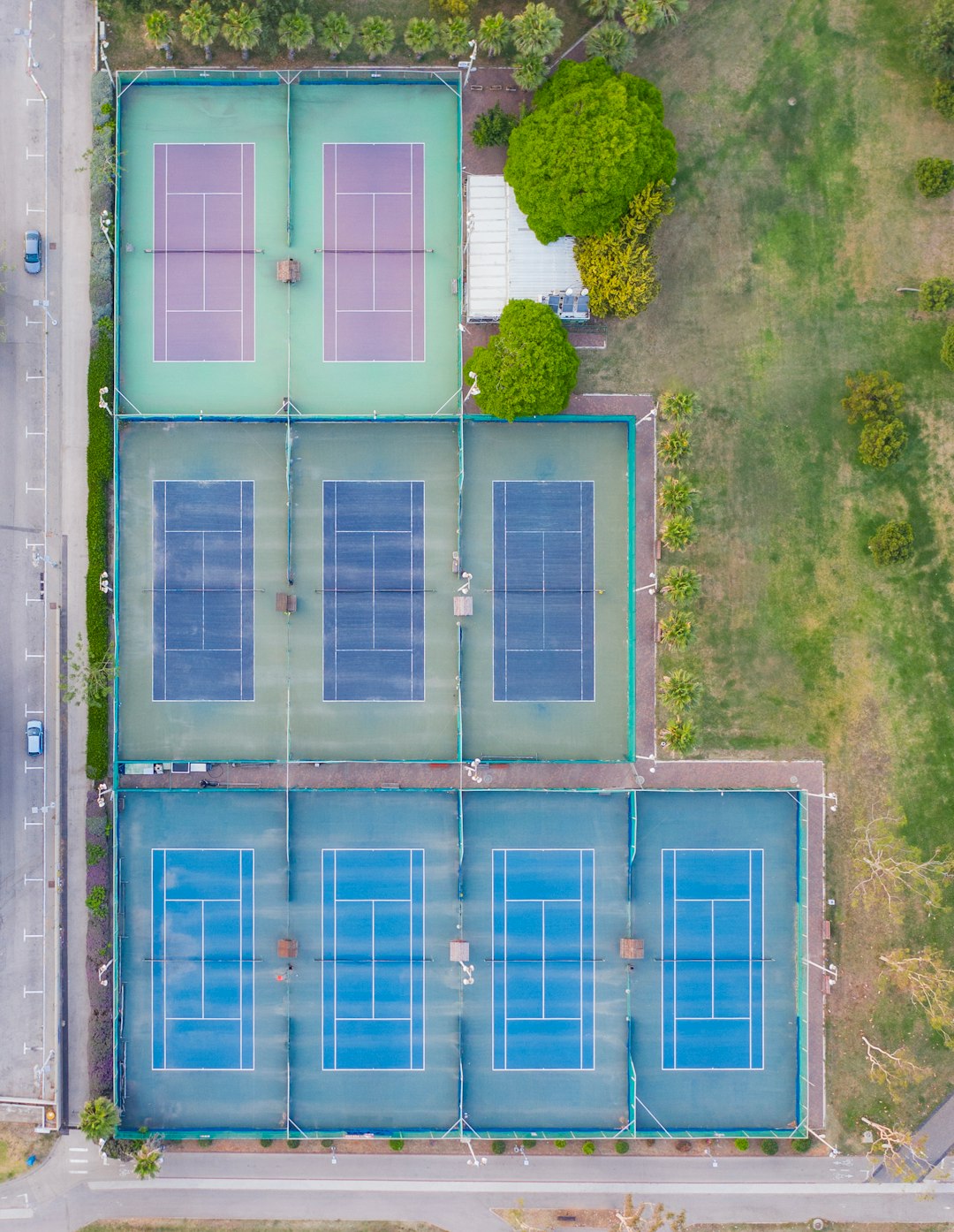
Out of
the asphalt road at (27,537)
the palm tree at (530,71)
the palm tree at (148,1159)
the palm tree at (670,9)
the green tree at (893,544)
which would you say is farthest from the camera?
the asphalt road at (27,537)

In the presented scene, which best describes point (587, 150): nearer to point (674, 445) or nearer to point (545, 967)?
point (674, 445)

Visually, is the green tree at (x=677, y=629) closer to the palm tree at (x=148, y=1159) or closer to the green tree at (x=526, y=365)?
the green tree at (x=526, y=365)

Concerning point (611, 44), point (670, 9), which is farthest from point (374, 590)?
point (670, 9)

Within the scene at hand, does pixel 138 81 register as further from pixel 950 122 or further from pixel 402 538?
pixel 950 122

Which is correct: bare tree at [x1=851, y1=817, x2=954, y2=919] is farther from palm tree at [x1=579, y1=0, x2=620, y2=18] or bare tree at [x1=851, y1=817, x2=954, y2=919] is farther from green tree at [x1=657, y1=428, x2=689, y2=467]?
palm tree at [x1=579, y1=0, x2=620, y2=18]

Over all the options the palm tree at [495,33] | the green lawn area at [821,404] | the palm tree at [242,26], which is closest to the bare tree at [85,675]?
the green lawn area at [821,404]
